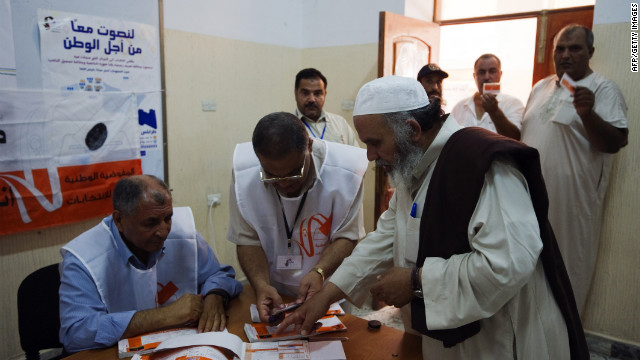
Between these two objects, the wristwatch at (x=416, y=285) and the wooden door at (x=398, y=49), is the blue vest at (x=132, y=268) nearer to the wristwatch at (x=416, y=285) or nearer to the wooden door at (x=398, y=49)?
the wristwatch at (x=416, y=285)

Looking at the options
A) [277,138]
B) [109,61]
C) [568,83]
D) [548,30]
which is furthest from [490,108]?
[109,61]

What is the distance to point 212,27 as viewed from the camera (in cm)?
407

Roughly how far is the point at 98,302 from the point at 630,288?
341cm

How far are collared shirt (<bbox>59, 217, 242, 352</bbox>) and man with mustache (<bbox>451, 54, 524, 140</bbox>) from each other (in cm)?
239

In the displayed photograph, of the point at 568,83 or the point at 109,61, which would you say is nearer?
the point at 568,83

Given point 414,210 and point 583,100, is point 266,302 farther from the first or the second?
point 583,100

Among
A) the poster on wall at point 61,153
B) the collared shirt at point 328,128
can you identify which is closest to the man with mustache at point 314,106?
the collared shirt at point 328,128

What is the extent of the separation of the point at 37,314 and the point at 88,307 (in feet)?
1.27

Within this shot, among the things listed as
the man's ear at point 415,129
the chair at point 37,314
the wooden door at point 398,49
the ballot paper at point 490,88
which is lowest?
the chair at point 37,314

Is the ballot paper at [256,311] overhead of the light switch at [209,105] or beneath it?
beneath

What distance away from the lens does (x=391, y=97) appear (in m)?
1.46

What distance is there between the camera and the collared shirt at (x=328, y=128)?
12.8 feet

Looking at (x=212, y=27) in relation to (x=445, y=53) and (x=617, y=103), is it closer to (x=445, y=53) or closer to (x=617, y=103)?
(x=445, y=53)

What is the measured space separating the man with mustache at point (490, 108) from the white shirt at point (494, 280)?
2.10m
